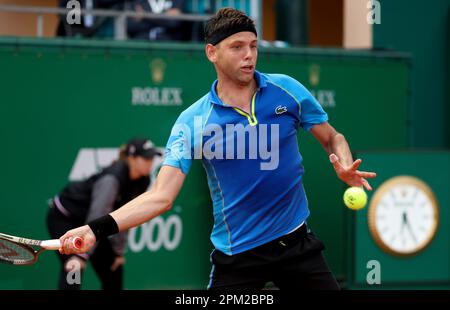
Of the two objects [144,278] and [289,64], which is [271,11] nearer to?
[289,64]

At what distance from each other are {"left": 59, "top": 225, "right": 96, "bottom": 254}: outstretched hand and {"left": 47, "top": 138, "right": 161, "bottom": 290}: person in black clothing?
10.6ft

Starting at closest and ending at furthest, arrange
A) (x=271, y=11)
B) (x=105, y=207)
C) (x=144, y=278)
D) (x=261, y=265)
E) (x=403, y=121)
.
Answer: (x=261, y=265) < (x=105, y=207) < (x=144, y=278) < (x=403, y=121) < (x=271, y=11)

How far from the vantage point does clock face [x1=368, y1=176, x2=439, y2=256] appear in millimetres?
8938

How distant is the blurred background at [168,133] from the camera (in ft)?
28.3

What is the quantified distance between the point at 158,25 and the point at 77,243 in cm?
516

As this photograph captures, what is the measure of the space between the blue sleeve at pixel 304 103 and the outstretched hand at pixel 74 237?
4.36 feet

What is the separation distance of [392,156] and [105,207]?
2.55m

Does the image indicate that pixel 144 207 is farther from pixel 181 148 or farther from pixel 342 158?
pixel 342 158

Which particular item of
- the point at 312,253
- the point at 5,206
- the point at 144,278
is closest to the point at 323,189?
the point at 144,278

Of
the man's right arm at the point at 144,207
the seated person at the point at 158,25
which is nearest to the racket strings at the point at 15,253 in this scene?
the man's right arm at the point at 144,207

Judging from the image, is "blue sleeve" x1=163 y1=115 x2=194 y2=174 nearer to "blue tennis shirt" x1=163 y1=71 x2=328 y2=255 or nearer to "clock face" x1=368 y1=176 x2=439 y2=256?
"blue tennis shirt" x1=163 y1=71 x2=328 y2=255

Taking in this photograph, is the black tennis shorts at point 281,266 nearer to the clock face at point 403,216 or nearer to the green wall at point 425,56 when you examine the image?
the clock face at point 403,216

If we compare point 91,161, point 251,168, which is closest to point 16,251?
point 251,168

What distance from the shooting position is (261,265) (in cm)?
546
